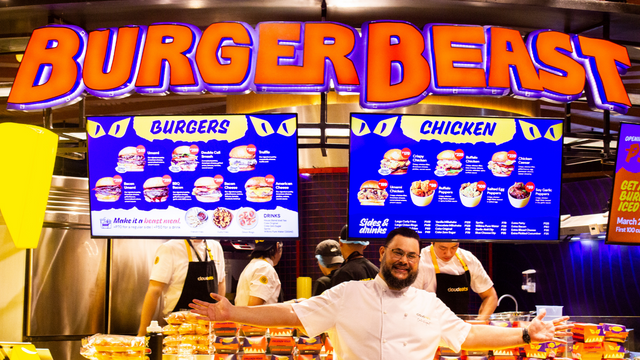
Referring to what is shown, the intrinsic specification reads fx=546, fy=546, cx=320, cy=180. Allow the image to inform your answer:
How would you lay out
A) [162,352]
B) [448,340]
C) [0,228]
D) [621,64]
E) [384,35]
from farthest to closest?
1. [0,228]
2. [621,64]
3. [384,35]
4. [162,352]
5. [448,340]

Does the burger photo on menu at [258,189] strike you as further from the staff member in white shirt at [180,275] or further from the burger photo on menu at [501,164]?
the burger photo on menu at [501,164]

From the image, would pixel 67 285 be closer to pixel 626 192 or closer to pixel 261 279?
pixel 261 279

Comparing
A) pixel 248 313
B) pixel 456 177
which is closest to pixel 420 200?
pixel 456 177

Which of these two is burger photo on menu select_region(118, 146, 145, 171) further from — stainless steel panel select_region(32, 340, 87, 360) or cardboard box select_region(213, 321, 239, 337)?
stainless steel panel select_region(32, 340, 87, 360)

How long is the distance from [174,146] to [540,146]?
2806 mm

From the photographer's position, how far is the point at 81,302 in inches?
234

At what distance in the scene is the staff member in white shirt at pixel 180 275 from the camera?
495cm

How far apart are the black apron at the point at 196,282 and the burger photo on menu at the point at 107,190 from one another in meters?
1.02

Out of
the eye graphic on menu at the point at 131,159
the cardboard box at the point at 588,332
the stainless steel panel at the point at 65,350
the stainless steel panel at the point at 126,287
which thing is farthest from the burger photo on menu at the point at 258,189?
the stainless steel panel at the point at 65,350

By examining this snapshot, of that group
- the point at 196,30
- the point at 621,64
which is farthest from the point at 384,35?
the point at 621,64

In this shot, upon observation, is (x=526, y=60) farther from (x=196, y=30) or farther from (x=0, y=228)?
(x=0, y=228)

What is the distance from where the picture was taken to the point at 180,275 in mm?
5059

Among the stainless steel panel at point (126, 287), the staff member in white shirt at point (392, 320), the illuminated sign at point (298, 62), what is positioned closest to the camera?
the staff member in white shirt at point (392, 320)

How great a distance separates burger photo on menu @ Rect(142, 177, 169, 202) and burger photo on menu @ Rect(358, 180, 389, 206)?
4.84 feet
